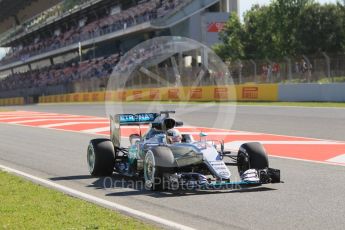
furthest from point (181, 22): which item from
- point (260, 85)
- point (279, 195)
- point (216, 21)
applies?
point (279, 195)

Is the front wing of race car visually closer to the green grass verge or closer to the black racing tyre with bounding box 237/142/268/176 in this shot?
the black racing tyre with bounding box 237/142/268/176

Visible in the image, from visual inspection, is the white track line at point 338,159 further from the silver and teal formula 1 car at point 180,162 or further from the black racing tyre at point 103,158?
the black racing tyre at point 103,158

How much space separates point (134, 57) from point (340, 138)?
7.27 metres

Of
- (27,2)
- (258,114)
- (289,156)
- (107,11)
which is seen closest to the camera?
(289,156)

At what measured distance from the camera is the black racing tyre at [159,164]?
306 inches

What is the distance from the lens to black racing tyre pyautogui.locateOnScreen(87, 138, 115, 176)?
935 cm

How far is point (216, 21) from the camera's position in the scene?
184 feet

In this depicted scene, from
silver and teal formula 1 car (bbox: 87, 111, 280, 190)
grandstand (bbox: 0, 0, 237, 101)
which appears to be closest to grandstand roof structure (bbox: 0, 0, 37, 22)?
grandstand (bbox: 0, 0, 237, 101)

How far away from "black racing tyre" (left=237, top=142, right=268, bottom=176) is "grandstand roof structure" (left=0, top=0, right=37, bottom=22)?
71249 millimetres

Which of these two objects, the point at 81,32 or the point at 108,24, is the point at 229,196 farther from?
the point at 81,32

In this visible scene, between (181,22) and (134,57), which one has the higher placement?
(181,22)

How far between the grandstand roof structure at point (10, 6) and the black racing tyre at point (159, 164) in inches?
2813

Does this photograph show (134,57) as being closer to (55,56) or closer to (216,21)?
(216,21)

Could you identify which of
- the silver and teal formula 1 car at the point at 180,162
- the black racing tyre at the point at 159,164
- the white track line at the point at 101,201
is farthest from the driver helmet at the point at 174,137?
the white track line at the point at 101,201
